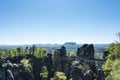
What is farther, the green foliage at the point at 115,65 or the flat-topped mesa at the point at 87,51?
the flat-topped mesa at the point at 87,51

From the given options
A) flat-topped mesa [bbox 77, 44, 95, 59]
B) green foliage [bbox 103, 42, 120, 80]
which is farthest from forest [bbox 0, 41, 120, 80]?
green foliage [bbox 103, 42, 120, 80]

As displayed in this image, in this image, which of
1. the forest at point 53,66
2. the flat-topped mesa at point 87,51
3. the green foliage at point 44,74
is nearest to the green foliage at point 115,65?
the forest at point 53,66

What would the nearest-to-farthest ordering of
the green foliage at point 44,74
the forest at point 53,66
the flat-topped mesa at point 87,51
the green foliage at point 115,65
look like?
the green foliage at point 115,65 < the forest at point 53,66 < the flat-topped mesa at point 87,51 < the green foliage at point 44,74

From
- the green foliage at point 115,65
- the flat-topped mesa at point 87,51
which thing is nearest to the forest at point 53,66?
the flat-topped mesa at point 87,51

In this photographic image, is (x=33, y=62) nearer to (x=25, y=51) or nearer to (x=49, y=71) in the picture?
(x=49, y=71)

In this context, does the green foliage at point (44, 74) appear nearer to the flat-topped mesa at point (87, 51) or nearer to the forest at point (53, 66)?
the forest at point (53, 66)

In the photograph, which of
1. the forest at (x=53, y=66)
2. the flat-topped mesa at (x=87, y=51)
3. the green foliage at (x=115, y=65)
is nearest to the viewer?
the green foliage at (x=115, y=65)

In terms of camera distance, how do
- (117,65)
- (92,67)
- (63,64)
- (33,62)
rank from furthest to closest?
(33,62) → (63,64) → (92,67) → (117,65)

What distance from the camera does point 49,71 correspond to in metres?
128

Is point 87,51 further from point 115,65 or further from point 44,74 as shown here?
point 115,65

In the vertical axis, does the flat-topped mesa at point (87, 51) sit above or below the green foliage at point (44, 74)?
above

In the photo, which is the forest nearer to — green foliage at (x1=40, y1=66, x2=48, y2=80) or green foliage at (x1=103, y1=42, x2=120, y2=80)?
green foliage at (x1=40, y1=66, x2=48, y2=80)

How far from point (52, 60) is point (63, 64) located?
9005mm

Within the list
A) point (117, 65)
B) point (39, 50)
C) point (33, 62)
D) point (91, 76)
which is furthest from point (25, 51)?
point (117, 65)
